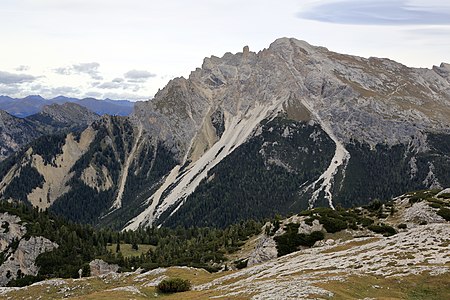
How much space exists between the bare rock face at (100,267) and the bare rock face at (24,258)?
2850 cm

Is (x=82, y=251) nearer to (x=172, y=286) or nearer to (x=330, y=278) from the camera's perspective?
(x=172, y=286)

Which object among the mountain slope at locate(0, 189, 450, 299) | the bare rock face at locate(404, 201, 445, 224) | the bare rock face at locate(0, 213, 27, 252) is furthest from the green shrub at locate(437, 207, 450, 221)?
the bare rock face at locate(0, 213, 27, 252)

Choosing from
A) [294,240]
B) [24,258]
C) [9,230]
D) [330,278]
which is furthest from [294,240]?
[9,230]

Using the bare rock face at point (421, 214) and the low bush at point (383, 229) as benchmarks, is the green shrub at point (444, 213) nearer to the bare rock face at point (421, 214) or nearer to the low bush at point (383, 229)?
the bare rock face at point (421, 214)

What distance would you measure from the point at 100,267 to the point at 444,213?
4285 inches

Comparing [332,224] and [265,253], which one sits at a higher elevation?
[332,224]

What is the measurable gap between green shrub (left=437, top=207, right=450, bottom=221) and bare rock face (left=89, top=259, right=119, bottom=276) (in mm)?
103610

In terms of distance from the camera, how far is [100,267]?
145m

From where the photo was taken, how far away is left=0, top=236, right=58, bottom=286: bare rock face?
15825 centimetres

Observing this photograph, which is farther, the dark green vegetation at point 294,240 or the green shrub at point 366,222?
the green shrub at point 366,222

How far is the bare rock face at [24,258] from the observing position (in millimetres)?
158250

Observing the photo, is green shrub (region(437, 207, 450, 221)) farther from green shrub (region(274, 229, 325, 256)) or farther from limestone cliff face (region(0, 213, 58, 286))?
limestone cliff face (region(0, 213, 58, 286))

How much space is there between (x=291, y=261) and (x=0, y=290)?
59.7m

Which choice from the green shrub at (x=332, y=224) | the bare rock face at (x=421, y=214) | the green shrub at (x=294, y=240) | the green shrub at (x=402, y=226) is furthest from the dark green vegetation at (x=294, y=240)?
the bare rock face at (x=421, y=214)
